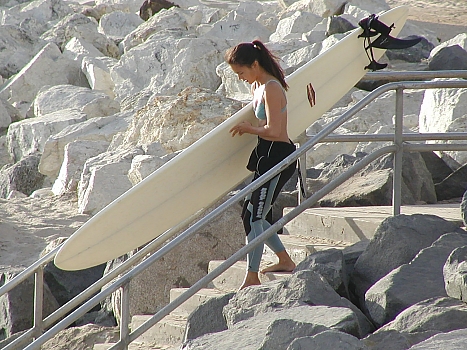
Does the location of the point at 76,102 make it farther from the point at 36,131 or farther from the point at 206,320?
the point at 206,320

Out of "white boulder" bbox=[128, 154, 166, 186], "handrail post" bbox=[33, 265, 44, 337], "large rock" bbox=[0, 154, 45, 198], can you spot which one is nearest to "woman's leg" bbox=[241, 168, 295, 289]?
"handrail post" bbox=[33, 265, 44, 337]

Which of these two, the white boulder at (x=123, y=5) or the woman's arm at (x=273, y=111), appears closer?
the woman's arm at (x=273, y=111)

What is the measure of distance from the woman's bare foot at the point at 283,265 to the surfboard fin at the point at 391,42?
1.89 meters

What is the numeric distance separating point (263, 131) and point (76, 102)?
481 inches

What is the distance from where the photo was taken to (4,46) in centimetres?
2155

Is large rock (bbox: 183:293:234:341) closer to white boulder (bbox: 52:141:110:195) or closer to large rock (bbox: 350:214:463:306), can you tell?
large rock (bbox: 350:214:463:306)

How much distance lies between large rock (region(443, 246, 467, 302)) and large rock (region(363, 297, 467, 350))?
0.17 ft

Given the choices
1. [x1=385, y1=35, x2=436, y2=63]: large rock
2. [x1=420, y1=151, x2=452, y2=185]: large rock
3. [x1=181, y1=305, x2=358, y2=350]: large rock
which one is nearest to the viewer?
[x1=181, y1=305, x2=358, y2=350]: large rock

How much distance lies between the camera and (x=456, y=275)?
123 inches

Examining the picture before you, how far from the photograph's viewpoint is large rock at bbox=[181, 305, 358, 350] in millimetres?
2715

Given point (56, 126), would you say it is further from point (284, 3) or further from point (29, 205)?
point (284, 3)

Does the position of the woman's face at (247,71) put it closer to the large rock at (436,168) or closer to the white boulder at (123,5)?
the large rock at (436,168)

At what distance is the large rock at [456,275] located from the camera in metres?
3.07

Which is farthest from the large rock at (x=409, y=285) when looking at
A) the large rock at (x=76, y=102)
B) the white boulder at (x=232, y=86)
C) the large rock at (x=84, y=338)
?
the large rock at (x=76, y=102)
